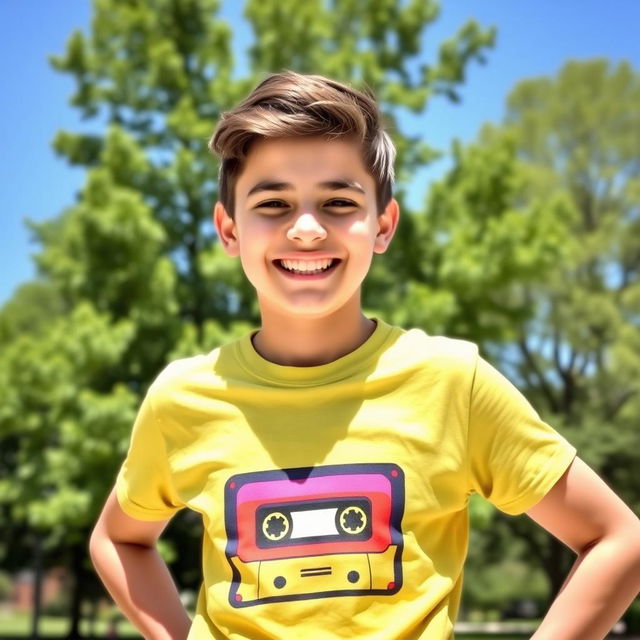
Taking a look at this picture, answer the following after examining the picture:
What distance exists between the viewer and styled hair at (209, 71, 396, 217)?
1675 millimetres

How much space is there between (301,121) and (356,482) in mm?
635

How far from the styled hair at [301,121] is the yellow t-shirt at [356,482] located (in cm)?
36

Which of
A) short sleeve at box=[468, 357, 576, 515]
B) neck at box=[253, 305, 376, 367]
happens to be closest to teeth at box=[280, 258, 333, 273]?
neck at box=[253, 305, 376, 367]

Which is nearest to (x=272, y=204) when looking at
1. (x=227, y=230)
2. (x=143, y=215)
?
(x=227, y=230)

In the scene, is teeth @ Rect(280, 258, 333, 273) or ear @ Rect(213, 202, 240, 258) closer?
teeth @ Rect(280, 258, 333, 273)

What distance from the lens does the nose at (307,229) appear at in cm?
164

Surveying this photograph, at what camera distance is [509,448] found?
1.59 meters

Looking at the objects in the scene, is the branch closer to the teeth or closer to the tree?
the tree

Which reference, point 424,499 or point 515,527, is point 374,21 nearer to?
point 515,527

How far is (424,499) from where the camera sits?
1.57 meters

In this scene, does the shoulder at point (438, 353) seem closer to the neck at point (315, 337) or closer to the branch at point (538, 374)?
the neck at point (315, 337)

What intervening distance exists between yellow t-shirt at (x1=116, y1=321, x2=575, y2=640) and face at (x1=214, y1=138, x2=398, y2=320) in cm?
14

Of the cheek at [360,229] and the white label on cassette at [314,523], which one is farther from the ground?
the cheek at [360,229]

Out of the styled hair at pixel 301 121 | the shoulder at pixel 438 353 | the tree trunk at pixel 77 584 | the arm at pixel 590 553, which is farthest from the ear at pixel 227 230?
the tree trunk at pixel 77 584
